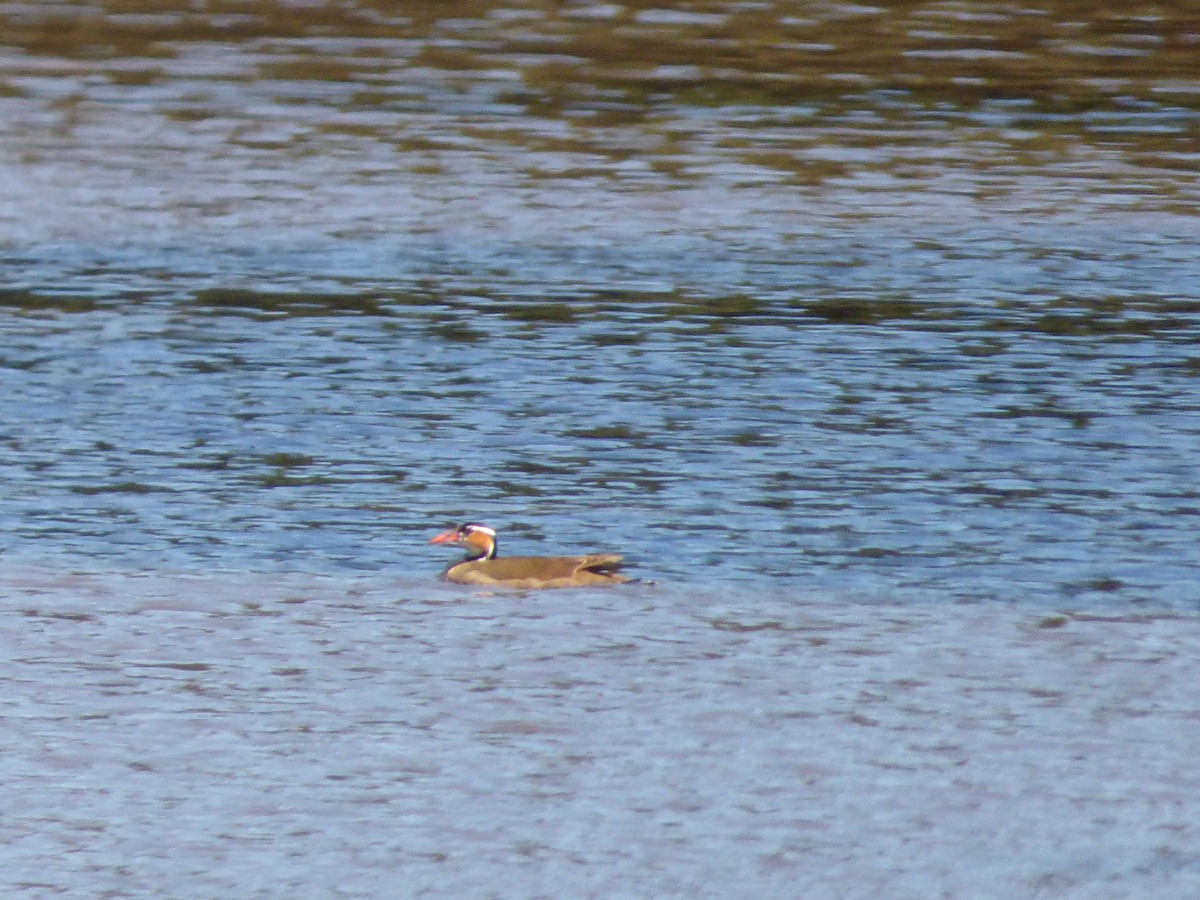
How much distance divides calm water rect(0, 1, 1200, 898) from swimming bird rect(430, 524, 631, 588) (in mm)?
146

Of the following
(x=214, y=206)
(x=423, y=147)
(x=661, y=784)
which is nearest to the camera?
(x=661, y=784)

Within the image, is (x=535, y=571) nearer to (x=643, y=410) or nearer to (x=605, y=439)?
(x=605, y=439)

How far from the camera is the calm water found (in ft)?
29.4

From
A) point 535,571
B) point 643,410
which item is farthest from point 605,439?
point 535,571

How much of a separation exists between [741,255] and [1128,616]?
7678 mm

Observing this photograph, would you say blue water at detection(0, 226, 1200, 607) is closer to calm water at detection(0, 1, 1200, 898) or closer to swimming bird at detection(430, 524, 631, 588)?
calm water at detection(0, 1, 1200, 898)

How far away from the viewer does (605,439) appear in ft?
45.2

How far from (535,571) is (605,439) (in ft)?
8.36

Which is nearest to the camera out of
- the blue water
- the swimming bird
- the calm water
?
the calm water

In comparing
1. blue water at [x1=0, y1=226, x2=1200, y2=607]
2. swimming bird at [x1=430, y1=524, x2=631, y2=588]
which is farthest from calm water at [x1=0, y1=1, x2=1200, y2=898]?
swimming bird at [x1=430, y1=524, x2=631, y2=588]

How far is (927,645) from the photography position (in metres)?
10.5

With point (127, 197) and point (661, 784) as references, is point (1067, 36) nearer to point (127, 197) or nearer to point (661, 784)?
point (127, 197)

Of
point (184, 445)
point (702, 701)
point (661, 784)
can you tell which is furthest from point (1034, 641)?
point (184, 445)

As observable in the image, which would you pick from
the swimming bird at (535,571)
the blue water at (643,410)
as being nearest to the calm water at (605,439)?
the blue water at (643,410)
